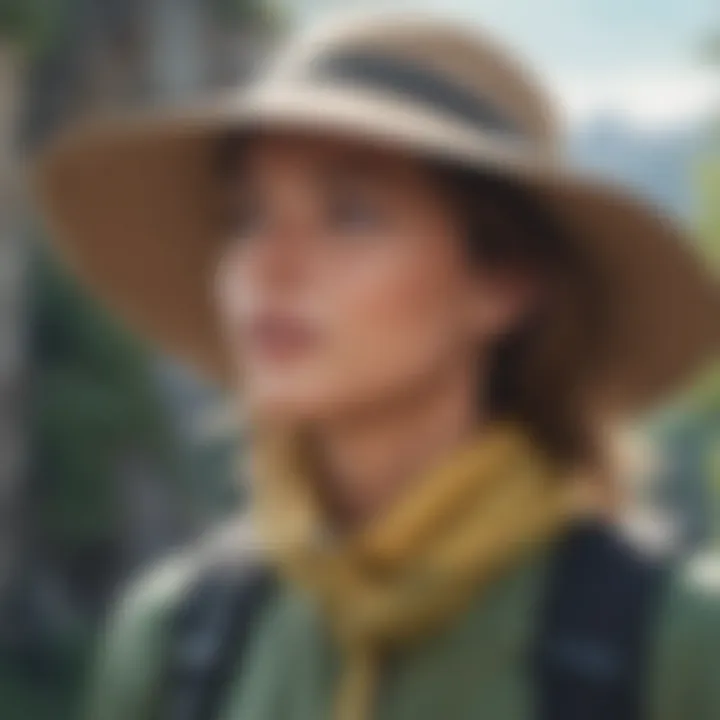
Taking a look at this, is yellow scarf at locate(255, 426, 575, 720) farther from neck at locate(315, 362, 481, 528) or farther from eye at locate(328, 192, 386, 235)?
eye at locate(328, 192, 386, 235)

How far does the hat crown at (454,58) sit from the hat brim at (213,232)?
0.10ft

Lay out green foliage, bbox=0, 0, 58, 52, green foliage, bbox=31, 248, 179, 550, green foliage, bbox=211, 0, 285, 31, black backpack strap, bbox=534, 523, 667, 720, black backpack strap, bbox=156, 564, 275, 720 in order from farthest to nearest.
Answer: green foliage, bbox=211, 0, 285, 31 → green foliage, bbox=31, 248, 179, 550 → green foliage, bbox=0, 0, 58, 52 → black backpack strap, bbox=156, 564, 275, 720 → black backpack strap, bbox=534, 523, 667, 720

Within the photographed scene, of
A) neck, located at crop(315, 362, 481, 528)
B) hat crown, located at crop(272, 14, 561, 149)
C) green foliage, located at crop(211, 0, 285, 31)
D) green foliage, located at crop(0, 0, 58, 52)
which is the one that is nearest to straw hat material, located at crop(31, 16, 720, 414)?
hat crown, located at crop(272, 14, 561, 149)

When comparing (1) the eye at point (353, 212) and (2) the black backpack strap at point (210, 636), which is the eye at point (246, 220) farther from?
(2) the black backpack strap at point (210, 636)

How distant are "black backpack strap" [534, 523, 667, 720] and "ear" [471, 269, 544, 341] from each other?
150 mm

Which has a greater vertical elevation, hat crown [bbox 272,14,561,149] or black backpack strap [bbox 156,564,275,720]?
hat crown [bbox 272,14,561,149]

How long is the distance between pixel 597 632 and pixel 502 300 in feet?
0.76

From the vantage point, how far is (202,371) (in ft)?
4.45

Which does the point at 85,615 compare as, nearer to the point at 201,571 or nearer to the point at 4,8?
the point at 4,8

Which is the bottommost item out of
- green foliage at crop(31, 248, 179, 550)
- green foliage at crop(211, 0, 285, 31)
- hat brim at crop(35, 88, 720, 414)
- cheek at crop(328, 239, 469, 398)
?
cheek at crop(328, 239, 469, 398)

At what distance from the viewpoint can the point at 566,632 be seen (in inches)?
42.3

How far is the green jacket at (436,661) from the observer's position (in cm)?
105

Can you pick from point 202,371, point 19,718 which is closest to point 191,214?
point 202,371

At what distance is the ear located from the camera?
1.19 m
